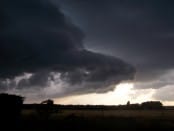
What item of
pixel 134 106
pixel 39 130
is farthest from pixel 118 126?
pixel 134 106

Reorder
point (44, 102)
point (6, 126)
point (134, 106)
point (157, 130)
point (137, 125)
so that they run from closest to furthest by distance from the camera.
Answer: point (6, 126), point (157, 130), point (137, 125), point (44, 102), point (134, 106)

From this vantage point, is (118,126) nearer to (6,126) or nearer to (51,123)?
(51,123)

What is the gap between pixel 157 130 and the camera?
170 ft

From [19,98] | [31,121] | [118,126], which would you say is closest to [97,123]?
[118,126]

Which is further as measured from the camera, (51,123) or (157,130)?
(51,123)

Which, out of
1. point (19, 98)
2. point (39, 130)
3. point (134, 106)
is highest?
point (134, 106)

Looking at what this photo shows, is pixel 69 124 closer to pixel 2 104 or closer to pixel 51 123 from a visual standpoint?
pixel 51 123

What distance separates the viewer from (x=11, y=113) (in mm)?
49531

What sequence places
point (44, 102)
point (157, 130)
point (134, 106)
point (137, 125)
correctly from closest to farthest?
point (157, 130) → point (137, 125) → point (44, 102) → point (134, 106)

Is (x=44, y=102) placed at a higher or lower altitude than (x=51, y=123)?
higher

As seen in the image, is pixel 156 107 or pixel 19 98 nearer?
pixel 19 98

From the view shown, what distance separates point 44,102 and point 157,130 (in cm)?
2030

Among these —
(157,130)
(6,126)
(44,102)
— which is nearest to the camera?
(6,126)

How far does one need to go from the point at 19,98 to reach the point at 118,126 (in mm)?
14418
